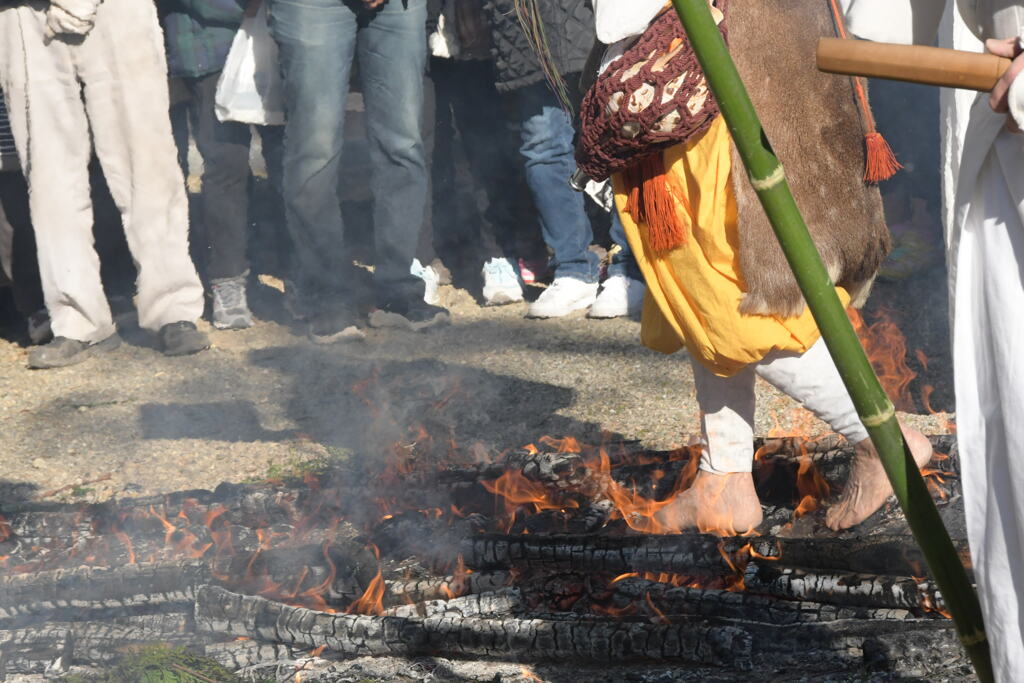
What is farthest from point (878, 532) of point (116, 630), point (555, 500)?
point (116, 630)

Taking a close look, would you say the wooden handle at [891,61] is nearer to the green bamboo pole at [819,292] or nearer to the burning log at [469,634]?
the green bamboo pole at [819,292]

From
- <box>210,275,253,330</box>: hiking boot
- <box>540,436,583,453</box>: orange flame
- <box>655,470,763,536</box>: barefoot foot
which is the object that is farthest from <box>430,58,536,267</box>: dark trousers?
<box>655,470,763,536</box>: barefoot foot

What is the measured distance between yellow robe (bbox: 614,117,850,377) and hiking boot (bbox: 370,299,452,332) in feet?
12.0

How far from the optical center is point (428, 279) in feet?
24.4

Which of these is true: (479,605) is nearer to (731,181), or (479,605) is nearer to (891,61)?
(731,181)

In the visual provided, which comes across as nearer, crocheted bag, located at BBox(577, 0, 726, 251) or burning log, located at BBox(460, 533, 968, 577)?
crocheted bag, located at BBox(577, 0, 726, 251)

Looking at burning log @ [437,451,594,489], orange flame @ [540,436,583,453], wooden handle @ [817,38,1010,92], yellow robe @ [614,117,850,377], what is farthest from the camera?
orange flame @ [540,436,583,453]

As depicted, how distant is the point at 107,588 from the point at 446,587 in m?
1.05

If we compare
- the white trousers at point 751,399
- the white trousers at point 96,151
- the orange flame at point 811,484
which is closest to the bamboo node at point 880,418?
the white trousers at point 751,399

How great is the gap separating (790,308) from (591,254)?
4036 millimetres

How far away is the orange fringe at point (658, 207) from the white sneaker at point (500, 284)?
403 cm

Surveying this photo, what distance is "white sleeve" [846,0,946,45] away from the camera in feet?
7.36

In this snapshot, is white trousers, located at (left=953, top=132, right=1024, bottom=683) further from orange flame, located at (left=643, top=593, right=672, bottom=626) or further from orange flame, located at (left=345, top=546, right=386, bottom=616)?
orange flame, located at (left=345, top=546, right=386, bottom=616)

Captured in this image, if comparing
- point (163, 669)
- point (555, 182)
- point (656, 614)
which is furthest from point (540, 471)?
point (555, 182)
